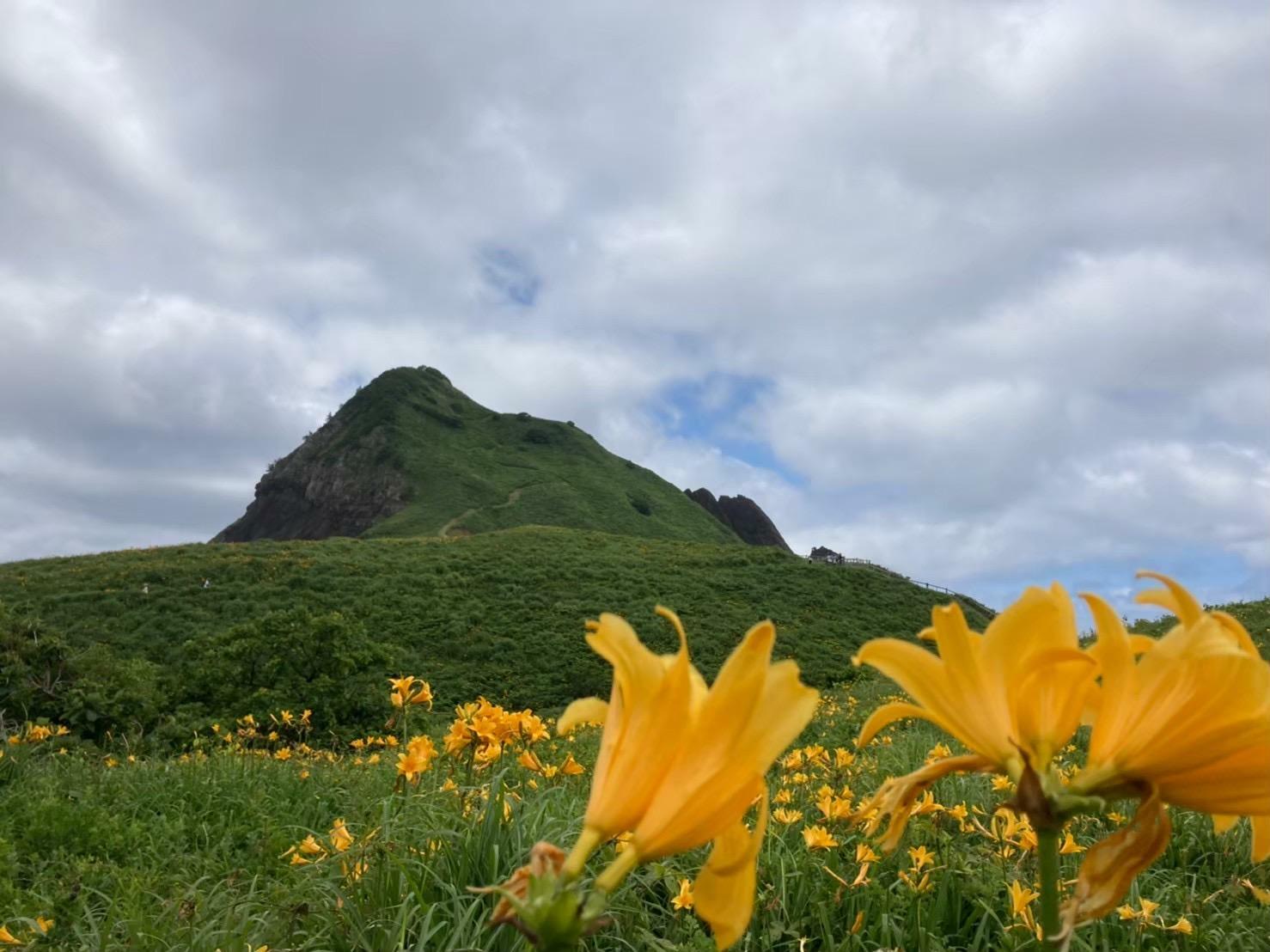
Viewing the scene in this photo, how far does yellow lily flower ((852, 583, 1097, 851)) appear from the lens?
2.19 feet

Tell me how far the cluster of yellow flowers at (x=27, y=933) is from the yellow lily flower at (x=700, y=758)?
2.55m

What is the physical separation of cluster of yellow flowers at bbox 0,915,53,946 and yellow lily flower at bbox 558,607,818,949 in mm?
2548

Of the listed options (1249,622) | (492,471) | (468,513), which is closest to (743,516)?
(492,471)

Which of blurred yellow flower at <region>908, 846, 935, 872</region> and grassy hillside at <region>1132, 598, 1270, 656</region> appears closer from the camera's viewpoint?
blurred yellow flower at <region>908, 846, 935, 872</region>

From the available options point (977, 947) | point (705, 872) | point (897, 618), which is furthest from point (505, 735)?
point (897, 618)

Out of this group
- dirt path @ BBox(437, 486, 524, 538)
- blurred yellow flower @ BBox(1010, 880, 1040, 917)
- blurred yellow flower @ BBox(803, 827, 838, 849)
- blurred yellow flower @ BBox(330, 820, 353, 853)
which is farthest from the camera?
dirt path @ BBox(437, 486, 524, 538)

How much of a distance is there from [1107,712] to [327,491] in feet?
216

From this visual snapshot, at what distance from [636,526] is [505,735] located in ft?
157

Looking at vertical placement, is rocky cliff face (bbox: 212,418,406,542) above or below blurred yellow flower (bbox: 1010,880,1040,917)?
above

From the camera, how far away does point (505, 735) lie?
2.57 m

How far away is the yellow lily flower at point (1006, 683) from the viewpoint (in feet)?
2.19

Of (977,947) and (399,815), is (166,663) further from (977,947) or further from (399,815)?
Result: (977,947)

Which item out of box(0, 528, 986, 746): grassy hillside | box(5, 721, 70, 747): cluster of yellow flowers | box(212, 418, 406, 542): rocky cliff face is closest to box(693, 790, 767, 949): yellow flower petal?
box(5, 721, 70, 747): cluster of yellow flowers

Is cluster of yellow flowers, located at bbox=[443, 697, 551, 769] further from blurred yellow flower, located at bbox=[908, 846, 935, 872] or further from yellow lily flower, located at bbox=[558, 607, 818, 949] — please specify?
yellow lily flower, located at bbox=[558, 607, 818, 949]
